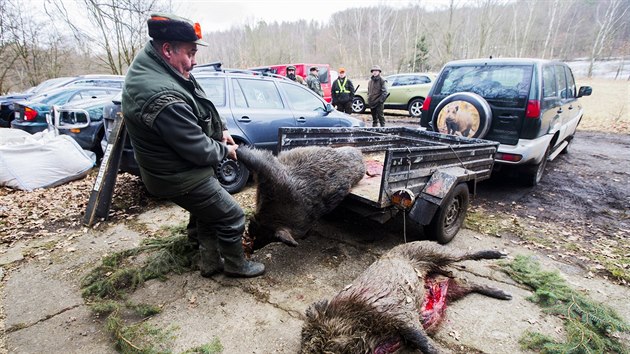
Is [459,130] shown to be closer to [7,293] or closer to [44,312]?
[44,312]

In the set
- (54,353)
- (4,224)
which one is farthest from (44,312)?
(4,224)

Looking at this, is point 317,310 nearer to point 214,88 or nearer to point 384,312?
point 384,312

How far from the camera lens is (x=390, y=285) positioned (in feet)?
7.41

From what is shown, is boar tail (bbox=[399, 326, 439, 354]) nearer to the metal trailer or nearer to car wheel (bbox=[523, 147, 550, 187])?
the metal trailer

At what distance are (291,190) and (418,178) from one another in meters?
1.37

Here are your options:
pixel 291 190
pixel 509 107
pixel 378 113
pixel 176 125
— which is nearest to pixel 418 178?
pixel 291 190

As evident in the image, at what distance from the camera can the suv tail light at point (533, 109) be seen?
16.2 ft

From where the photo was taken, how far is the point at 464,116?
528 cm

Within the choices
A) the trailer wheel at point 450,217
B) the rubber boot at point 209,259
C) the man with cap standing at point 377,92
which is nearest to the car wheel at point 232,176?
the rubber boot at point 209,259

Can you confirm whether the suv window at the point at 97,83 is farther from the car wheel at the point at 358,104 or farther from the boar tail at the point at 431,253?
the boar tail at the point at 431,253

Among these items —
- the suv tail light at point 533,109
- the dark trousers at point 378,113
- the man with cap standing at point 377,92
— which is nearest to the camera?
the suv tail light at point 533,109

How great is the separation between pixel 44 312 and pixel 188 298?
118 centimetres

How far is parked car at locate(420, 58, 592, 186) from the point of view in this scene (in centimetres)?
503

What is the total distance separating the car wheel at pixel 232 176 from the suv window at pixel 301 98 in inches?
66.7
